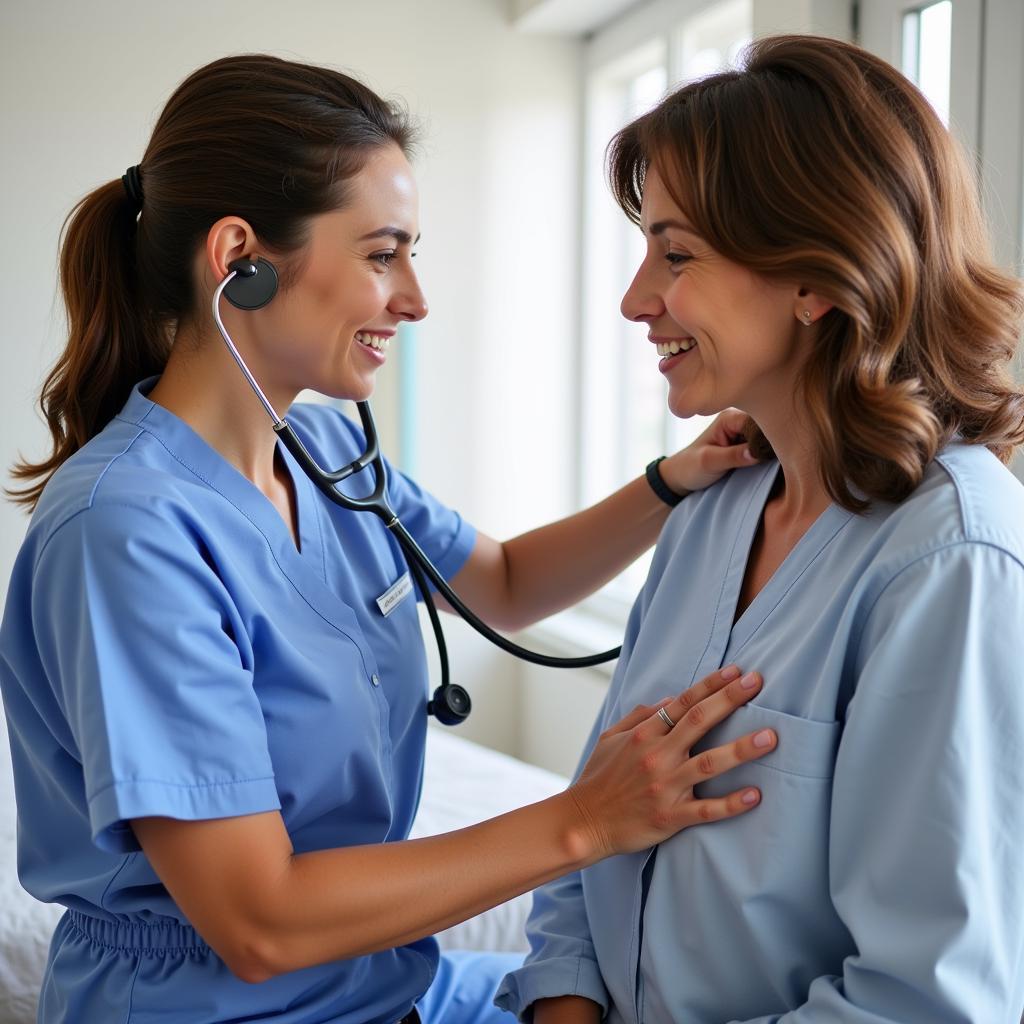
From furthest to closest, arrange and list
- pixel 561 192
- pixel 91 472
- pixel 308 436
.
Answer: pixel 561 192 < pixel 308 436 < pixel 91 472


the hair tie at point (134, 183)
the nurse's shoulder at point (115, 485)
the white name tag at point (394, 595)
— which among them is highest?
the hair tie at point (134, 183)

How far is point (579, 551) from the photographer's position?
1.54m

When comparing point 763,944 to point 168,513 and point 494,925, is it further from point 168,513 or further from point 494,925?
point 494,925

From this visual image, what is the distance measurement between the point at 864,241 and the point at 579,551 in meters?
0.70

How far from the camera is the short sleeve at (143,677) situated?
3.02 ft

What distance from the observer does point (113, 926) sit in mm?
1093

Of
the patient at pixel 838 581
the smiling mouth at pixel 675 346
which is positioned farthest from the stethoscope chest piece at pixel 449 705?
the smiling mouth at pixel 675 346

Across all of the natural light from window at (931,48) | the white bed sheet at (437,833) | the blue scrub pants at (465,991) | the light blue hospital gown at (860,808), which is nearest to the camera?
the light blue hospital gown at (860,808)

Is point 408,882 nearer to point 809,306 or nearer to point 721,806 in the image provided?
point 721,806

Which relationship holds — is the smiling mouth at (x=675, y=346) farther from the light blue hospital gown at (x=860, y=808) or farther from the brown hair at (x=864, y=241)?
the light blue hospital gown at (x=860, y=808)

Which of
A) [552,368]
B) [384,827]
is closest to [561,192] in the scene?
[552,368]

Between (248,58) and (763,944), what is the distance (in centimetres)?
99

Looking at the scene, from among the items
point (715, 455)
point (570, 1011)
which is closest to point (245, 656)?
point (570, 1011)

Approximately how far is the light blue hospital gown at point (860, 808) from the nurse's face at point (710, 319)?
149 millimetres
